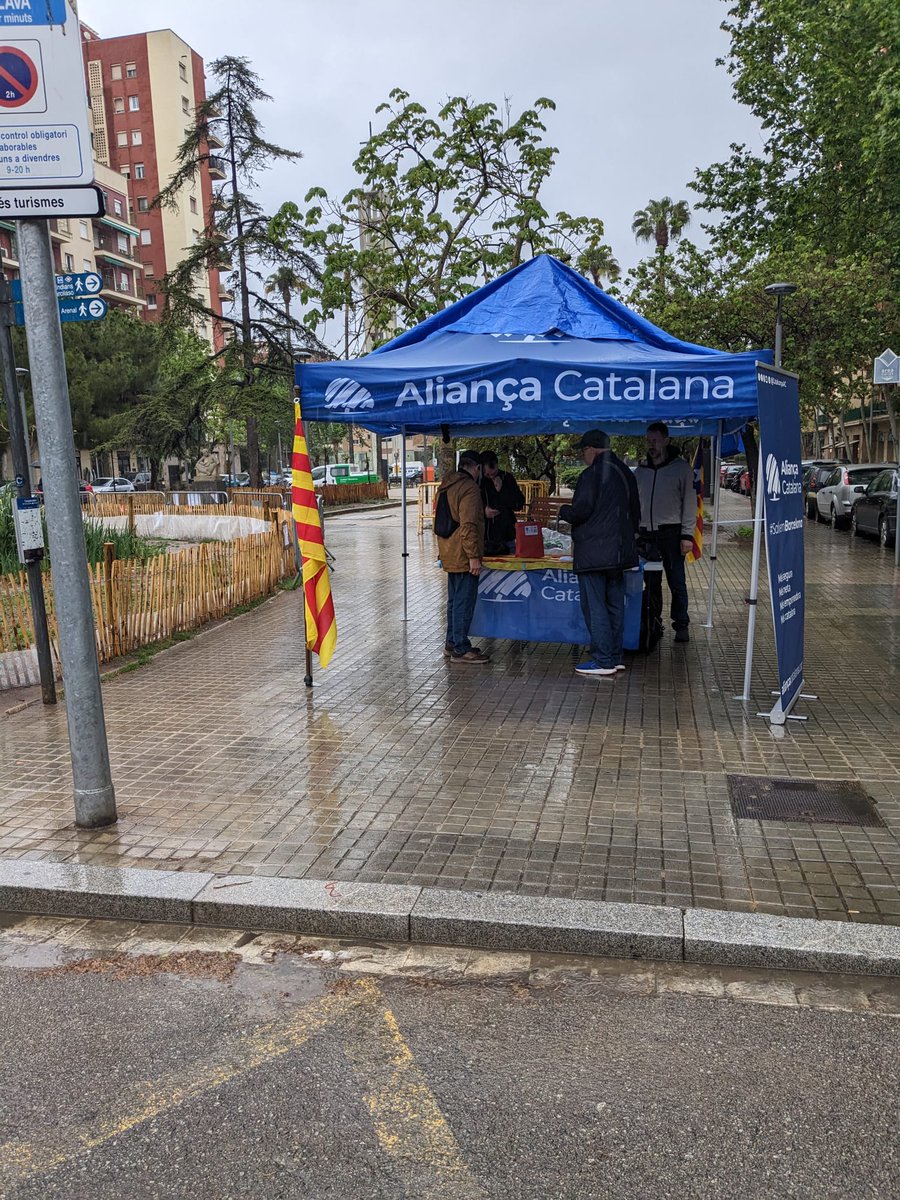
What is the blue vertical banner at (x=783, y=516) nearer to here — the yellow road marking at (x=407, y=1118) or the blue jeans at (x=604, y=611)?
the blue jeans at (x=604, y=611)

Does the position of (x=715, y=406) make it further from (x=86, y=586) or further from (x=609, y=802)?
(x=86, y=586)

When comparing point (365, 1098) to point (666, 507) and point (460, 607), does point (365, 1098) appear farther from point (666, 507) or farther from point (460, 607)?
point (666, 507)

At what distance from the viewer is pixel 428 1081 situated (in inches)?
119

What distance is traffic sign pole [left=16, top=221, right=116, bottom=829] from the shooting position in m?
4.54

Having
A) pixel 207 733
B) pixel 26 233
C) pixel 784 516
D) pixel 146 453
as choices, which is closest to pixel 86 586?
pixel 26 233

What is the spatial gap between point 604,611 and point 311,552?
248 cm

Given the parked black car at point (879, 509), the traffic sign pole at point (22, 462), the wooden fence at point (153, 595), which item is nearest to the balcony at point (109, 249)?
the parked black car at point (879, 509)

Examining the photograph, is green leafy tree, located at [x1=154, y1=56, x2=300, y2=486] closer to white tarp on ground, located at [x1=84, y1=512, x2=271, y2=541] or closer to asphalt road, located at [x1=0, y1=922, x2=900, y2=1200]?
white tarp on ground, located at [x1=84, y1=512, x2=271, y2=541]

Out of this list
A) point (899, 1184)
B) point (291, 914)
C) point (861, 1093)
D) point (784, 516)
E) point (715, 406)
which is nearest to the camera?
point (899, 1184)

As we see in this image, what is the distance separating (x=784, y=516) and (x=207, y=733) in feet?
13.9

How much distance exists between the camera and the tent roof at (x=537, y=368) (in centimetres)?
676

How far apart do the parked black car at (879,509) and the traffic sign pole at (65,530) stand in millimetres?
14699

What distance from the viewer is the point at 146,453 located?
946 inches

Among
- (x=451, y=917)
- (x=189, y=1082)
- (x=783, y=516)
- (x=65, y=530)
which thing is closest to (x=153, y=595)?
(x=65, y=530)
